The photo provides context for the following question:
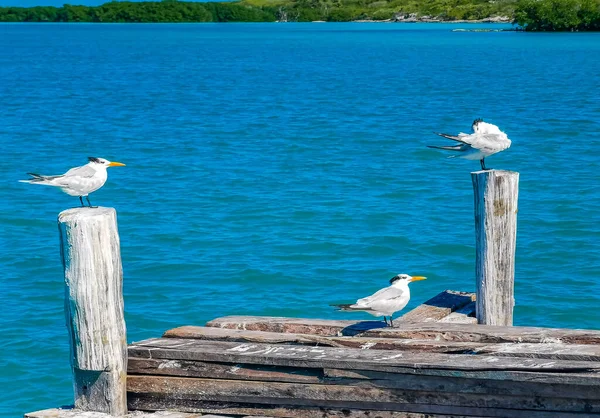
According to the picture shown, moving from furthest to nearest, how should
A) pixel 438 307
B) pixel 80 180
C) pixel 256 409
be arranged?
1. pixel 438 307
2. pixel 80 180
3. pixel 256 409

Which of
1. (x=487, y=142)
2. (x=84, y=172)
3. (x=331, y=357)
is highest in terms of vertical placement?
(x=84, y=172)

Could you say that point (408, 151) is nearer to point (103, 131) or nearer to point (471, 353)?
point (103, 131)

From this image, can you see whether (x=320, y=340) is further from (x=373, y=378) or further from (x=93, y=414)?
(x=93, y=414)

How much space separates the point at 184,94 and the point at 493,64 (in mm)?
30031

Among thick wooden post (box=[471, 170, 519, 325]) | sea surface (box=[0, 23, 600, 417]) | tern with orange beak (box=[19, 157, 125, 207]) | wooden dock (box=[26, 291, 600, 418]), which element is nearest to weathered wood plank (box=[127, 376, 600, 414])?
wooden dock (box=[26, 291, 600, 418])

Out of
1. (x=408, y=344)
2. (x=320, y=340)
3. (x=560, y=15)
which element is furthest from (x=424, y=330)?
(x=560, y=15)

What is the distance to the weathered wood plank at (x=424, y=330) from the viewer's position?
24.9 ft

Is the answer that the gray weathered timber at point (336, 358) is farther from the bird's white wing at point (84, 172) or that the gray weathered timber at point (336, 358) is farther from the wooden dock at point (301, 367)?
the bird's white wing at point (84, 172)

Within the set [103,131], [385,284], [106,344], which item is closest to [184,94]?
[103,131]

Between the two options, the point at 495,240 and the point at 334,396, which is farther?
the point at 495,240

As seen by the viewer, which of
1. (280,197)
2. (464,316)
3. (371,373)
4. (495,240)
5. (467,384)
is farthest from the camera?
(280,197)

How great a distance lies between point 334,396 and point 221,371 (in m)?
0.84

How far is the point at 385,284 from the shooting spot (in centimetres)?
1669

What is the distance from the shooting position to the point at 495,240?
344 inches
